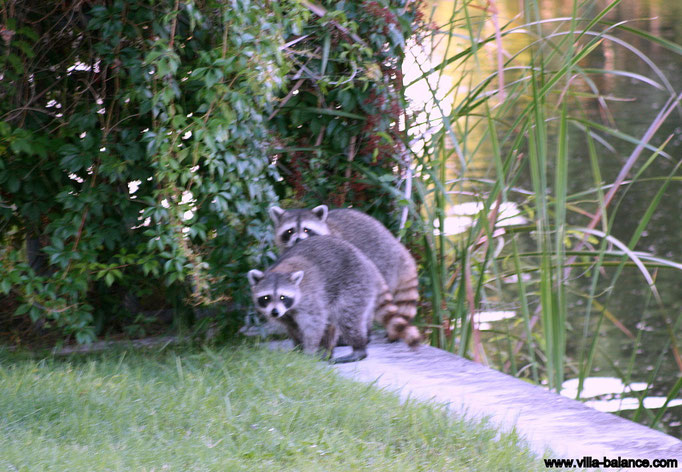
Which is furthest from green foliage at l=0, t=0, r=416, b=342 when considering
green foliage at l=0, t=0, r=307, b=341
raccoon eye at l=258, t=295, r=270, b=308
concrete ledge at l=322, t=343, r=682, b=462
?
concrete ledge at l=322, t=343, r=682, b=462

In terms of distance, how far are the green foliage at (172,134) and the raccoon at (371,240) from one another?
0.20 m

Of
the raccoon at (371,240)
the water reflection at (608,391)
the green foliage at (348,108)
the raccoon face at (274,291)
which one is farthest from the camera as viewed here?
the water reflection at (608,391)

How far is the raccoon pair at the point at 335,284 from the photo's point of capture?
4195 millimetres

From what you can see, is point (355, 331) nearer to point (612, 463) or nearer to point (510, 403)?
point (510, 403)

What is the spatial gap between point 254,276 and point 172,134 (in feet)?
2.70

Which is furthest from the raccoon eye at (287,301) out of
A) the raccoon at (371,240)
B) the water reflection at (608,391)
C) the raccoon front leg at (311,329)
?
the water reflection at (608,391)

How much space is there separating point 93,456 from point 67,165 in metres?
1.91

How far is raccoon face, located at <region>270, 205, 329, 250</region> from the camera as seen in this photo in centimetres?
469

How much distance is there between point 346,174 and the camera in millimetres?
5062

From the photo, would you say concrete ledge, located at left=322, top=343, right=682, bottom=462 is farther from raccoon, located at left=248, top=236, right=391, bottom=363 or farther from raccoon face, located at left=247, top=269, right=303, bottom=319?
raccoon face, located at left=247, top=269, right=303, bottom=319

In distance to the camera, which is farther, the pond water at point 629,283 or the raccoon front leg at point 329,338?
the pond water at point 629,283

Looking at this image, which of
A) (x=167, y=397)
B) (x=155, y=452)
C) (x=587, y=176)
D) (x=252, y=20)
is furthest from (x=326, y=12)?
(x=587, y=176)

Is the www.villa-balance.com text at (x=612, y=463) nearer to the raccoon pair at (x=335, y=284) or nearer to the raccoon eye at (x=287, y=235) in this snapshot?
the raccoon pair at (x=335, y=284)

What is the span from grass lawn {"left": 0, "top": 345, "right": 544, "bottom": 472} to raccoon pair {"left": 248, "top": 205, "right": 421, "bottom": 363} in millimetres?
411
